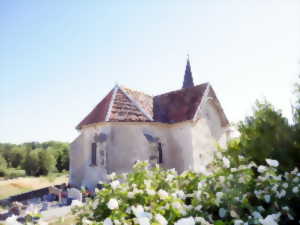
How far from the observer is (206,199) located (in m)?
3.85

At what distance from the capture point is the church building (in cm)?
1791

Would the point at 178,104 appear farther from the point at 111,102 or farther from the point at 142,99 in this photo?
the point at 111,102

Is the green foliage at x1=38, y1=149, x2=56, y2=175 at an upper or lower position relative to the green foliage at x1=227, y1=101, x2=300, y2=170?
lower

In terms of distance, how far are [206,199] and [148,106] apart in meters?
17.6

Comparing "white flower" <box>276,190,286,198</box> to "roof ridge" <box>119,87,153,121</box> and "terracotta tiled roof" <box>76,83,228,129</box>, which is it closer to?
"terracotta tiled roof" <box>76,83,228,129</box>

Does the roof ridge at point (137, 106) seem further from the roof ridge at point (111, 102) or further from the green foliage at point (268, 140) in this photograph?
the green foliage at point (268, 140)

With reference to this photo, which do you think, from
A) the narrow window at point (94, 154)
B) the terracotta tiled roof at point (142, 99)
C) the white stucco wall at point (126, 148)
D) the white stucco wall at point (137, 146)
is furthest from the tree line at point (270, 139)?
the narrow window at point (94, 154)

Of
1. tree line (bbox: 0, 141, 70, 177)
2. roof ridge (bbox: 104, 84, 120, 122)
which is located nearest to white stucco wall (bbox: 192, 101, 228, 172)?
roof ridge (bbox: 104, 84, 120, 122)

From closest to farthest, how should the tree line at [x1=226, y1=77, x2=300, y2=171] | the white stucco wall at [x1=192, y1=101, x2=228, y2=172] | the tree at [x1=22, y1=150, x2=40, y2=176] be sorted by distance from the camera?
the tree line at [x1=226, y1=77, x2=300, y2=171] < the white stucco wall at [x1=192, y1=101, x2=228, y2=172] < the tree at [x1=22, y1=150, x2=40, y2=176]

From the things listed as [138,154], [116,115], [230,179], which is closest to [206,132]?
[138,154]

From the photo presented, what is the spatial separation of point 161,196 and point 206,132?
Result: 1865cm

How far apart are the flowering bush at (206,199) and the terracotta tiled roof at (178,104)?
15392 millimetres

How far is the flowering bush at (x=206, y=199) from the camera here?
3.26 meters

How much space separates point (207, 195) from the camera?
3875mm
